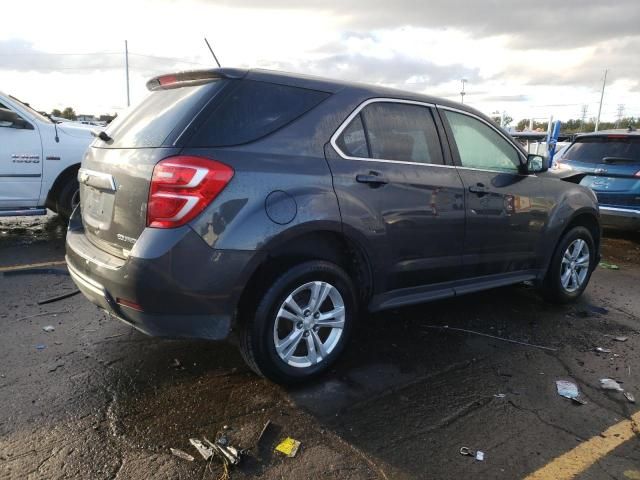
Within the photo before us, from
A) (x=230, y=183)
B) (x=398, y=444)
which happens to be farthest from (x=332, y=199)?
(x=398, y=444)

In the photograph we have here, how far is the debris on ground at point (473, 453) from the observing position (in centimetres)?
279

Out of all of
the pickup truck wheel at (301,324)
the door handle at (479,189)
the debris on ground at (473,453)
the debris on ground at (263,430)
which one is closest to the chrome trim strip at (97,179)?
the pickup truck wheel at (301,324)

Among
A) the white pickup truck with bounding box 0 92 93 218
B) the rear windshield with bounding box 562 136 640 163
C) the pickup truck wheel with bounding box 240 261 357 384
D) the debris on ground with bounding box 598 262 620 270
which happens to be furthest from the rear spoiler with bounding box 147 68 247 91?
the rear windshield with bounding box 562 136 640 163

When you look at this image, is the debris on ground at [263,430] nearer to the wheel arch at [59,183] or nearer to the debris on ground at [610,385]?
the debris on ground at [610,385]

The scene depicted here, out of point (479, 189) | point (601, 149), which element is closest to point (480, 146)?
point (479, 189)

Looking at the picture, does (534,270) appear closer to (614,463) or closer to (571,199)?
(571,199)

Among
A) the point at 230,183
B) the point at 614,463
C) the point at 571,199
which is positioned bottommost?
the point at 614,463

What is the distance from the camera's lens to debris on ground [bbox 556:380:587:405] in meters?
3.44

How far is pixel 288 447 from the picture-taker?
2.81m

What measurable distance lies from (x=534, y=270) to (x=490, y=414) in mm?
2099

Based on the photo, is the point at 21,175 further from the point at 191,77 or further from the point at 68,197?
the point at 191,77

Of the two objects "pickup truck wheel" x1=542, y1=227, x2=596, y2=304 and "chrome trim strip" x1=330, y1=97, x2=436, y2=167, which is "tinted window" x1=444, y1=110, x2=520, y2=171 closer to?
"chrome trim strip" x1=330, y1=97, x2=436, y2=167

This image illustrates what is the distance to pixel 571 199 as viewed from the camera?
5090mm

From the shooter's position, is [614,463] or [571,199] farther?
[571,199]
